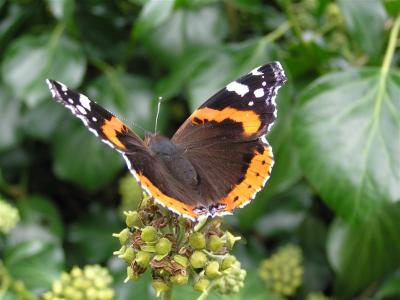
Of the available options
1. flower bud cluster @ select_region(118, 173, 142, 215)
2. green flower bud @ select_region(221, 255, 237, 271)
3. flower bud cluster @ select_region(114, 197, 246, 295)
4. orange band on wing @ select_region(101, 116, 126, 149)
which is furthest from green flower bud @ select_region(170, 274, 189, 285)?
flower bud cluster @ select_region(118, 173, 142, 215)

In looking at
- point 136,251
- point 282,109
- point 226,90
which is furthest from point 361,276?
point 136,251

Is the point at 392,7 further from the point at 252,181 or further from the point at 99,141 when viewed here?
the point at 99,141

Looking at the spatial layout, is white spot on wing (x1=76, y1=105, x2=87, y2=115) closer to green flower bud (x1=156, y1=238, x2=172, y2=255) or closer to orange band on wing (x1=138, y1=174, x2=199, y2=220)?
orange band on wing (x1=138, y1=174, x2=199, y2=220)

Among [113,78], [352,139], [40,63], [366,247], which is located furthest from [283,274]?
[40,63]

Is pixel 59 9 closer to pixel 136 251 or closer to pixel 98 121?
pixel 98 121

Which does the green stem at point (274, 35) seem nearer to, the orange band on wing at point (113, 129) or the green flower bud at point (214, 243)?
the orange band on wing at point (113, 129)
